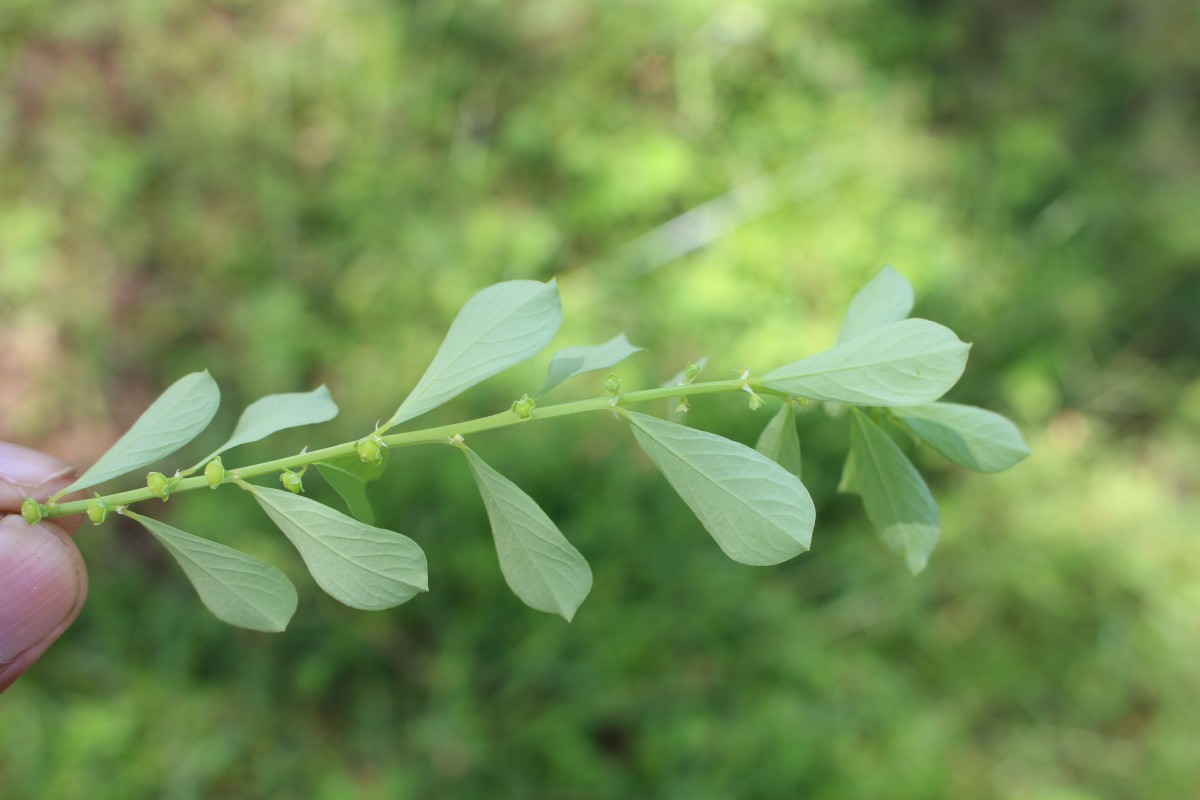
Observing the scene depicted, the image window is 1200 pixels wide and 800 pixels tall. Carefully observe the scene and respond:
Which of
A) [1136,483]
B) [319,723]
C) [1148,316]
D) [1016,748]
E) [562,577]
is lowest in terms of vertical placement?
[1016,748]

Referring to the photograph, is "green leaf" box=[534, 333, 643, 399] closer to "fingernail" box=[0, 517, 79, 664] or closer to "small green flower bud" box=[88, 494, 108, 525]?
"small green flower bud" box=[88, 494, 108, 525]

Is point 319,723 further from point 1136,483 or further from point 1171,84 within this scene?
point 1171,84

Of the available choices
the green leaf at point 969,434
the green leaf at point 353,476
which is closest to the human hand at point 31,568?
the green leaf at point 353,476

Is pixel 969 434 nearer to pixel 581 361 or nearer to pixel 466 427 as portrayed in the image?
pixel 581 361

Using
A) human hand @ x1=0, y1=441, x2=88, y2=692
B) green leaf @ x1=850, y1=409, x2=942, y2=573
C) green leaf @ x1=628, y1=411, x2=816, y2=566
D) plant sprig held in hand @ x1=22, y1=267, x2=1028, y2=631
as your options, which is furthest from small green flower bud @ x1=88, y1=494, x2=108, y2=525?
green leaf @ x1=850, y1=409, x2=942, y2=573

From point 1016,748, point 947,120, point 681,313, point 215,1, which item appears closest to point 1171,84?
point 947,120

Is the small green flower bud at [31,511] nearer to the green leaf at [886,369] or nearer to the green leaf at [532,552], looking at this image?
the green leaf at [532,552]
